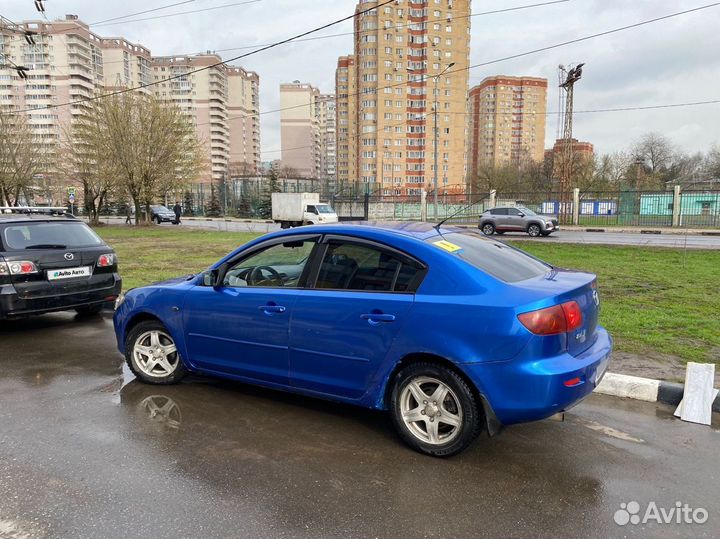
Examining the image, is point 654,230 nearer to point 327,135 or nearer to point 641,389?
point 641,389

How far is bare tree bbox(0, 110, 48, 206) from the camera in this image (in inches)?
1277

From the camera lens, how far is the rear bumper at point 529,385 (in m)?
3.02

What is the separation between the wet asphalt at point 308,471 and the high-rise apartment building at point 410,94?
86.8m

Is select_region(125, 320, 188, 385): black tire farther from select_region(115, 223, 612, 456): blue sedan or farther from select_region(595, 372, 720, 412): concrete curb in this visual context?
select_region(595, 372, 720, 412): concrete curb

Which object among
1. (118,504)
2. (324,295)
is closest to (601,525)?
(324,295)

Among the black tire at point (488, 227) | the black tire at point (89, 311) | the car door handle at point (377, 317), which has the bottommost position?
the black tire at point (89, 311)

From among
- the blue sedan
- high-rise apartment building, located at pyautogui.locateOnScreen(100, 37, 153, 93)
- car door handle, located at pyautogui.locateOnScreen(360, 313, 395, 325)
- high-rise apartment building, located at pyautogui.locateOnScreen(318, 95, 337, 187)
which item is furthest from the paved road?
high-rise apartment building, located at pyautogui.locateOnScreen(318, 95, 337, 187)

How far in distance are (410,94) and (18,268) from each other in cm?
9466

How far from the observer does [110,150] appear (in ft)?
101

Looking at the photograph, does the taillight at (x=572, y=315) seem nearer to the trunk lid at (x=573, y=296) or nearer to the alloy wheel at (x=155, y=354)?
the trunk lid at (x=573, y=296)

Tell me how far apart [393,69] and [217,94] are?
1927 inches

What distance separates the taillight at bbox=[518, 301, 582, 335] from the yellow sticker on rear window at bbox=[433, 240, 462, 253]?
74 centimetres

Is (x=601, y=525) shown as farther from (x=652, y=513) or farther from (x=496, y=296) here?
(x=496, y=296)

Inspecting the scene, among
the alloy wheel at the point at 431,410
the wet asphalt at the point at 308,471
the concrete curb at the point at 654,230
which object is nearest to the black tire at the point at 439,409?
the alloy wheel at the point at 431,410
